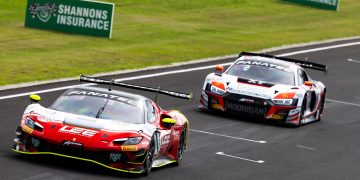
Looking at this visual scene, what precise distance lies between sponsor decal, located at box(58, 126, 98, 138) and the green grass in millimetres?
11141

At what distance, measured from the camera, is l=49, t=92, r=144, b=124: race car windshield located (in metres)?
15.6

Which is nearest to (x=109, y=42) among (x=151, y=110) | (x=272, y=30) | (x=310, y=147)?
(x=272, y=30)

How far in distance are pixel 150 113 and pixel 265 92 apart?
7418 millimetres

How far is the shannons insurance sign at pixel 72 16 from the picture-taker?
35969 millimetres

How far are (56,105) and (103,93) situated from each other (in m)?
0.78

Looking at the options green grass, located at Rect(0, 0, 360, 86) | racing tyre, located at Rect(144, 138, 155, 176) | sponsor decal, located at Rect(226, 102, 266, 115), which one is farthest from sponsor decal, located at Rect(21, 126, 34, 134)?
green grass, located at Rect(0, 0, 360, 86)

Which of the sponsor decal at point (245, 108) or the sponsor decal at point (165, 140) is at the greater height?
the sponsor decal at point (165, 140)

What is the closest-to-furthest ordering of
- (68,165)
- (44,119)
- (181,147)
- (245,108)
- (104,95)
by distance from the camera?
(44,119)
(68,165)
(104,95)
(181,147)
(245,108)

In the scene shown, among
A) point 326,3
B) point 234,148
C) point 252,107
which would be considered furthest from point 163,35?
point 234,148

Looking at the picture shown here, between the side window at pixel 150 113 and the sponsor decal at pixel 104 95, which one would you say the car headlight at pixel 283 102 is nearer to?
the side window at pixel 150 113

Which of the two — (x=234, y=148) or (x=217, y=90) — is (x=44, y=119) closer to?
(x=234, y=148)

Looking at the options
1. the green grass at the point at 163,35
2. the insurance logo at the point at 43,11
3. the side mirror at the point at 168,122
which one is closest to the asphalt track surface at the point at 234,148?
the side mirror at the point at 168,122

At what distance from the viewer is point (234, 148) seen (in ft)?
62.6

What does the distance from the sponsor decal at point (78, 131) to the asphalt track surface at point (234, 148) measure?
0.39m
